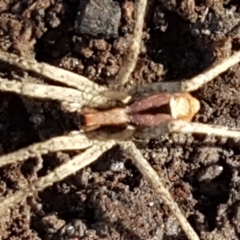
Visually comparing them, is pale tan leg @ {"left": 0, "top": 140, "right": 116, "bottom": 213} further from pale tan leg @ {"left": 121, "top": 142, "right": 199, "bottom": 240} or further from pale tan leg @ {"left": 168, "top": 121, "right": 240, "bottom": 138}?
pale tan leg @ {"left": 168, "top": 121, "right": 240, "bottom": 138}

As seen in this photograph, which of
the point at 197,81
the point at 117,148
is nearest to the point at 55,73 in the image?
the point at 117,148

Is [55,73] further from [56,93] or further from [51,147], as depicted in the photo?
[51,147]

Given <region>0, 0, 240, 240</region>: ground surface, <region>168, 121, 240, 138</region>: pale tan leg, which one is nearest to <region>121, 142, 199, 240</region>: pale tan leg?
<region>0, 0, 240, 240</region>: ground surface

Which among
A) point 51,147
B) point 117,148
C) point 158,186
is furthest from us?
point 117,148

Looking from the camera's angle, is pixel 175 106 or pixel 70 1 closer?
pixel 175 106

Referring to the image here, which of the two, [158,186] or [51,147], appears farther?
[51,147]

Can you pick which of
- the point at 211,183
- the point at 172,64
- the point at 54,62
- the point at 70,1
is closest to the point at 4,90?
the point at 54,62

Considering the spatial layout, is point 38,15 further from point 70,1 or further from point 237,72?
point 237,72

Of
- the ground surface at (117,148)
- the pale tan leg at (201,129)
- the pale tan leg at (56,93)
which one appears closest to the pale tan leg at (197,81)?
the ground surface at (117,148)
